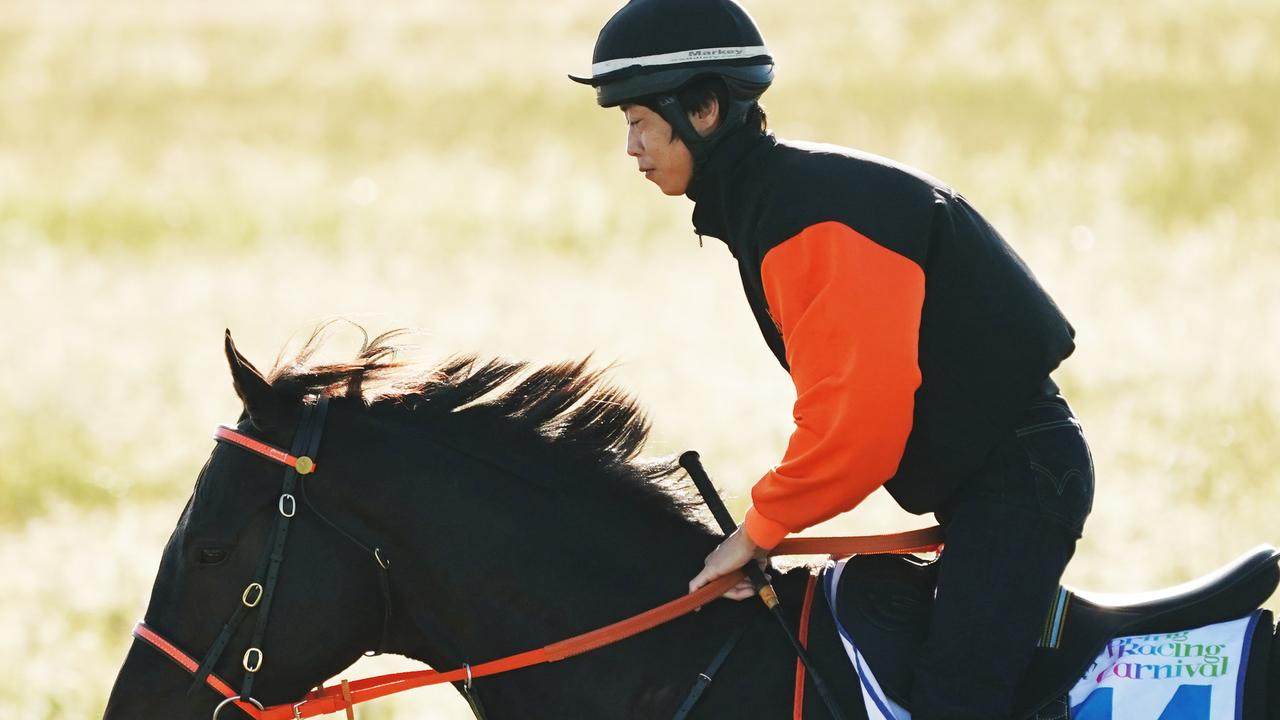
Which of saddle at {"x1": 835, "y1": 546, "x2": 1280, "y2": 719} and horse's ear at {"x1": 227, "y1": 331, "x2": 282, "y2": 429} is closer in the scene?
saddle at {"x1": 835, "y1": 546, "x2": 1280, "y2": 719}

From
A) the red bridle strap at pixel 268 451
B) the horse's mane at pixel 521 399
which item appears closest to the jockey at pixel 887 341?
the horse's mane at pixel 521 399

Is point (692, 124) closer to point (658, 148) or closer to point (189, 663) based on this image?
point (658, 148)

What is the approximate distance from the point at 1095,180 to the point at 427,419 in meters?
14.8

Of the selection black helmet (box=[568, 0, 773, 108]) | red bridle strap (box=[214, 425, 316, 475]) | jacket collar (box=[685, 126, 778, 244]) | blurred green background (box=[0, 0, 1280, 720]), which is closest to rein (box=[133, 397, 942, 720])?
red bridle strap (box=[214, 425, 316, 475])

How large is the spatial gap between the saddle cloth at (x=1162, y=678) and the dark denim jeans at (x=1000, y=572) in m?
0.14

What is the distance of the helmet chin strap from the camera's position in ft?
11.2

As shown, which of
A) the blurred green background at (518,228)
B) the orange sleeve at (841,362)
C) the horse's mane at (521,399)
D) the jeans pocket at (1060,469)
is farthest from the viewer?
the blurred green background at (518,228)

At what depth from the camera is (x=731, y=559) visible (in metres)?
3.38

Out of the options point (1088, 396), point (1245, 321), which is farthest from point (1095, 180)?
point (1088, 396)

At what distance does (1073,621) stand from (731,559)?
0.78 metres

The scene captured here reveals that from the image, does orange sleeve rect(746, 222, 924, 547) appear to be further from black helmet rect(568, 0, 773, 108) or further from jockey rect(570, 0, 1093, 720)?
black helmet rect(568, 0, 773, 108)

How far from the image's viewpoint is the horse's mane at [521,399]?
355 cm

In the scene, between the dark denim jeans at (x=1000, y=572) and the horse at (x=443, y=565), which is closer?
the dark denim jeans at (x=1000, y=572)

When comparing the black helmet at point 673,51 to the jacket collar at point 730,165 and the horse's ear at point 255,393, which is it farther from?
the horse's ear at point 255,393
